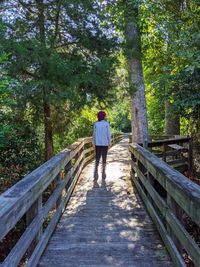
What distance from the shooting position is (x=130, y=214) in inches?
199

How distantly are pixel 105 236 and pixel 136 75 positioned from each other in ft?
22.9

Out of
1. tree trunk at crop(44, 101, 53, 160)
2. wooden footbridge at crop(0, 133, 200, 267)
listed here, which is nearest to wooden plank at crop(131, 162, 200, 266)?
wooden footbridge at crop(0, 133, 200, 267)

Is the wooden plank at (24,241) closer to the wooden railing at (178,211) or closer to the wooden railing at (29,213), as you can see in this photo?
the wooden railing at (29,213)

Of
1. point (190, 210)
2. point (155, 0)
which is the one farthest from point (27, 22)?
point (190, 210)

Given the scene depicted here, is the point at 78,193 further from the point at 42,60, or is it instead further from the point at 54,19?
the point at 54,19

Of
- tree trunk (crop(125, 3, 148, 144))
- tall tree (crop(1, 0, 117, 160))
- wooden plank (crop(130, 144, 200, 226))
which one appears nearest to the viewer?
wooden plank (crop(130, 144, 200, 226))

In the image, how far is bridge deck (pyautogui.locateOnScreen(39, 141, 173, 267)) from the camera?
10.9ft

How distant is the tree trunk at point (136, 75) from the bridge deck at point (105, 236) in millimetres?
4115

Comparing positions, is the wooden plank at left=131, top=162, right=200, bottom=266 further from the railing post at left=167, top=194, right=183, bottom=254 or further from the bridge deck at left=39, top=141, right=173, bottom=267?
the bridge deck at left=39, top=141, right=173, bottom=267

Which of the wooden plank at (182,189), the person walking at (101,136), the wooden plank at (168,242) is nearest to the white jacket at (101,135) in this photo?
the person walking at (101,136)

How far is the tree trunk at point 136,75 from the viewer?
31.3 feet

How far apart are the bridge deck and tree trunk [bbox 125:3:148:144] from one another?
412 centimetres

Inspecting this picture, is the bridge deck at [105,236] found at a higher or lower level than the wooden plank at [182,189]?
lower

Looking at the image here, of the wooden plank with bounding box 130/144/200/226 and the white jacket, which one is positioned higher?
the white jacket
